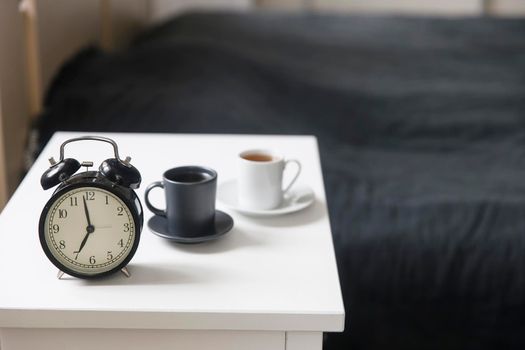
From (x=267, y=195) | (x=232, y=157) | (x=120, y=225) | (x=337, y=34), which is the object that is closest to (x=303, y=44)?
(x=337, y=34)

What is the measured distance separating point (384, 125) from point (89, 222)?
1112 millimetres

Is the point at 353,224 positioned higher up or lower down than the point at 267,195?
lower down

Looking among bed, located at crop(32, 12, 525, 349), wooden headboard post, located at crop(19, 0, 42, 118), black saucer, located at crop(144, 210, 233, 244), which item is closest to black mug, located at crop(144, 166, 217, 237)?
black saucer, located at crop(144, 210, 233, 244)

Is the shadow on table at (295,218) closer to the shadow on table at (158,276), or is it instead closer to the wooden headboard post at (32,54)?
the shadow on table at (158,276)

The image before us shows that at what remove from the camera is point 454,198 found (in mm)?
1470

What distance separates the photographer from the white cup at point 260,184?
98 cm

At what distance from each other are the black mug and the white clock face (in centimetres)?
8

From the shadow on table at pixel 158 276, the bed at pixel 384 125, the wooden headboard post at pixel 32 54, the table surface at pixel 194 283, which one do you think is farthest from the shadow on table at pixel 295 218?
the wooden headboard post at pixel 32 54

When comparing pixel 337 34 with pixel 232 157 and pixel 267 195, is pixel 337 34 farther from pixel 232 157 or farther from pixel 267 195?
pixel 267 195

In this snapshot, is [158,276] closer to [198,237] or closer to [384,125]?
[198,237]

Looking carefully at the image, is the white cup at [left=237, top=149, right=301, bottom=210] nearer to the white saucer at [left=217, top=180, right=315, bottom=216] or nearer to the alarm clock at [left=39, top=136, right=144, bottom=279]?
the white saucer at [left=217, top=180, right=315, bottom=216]

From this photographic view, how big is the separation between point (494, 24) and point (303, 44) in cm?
74

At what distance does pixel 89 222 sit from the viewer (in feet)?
2.63

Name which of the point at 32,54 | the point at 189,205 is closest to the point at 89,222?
the point at 189,205
